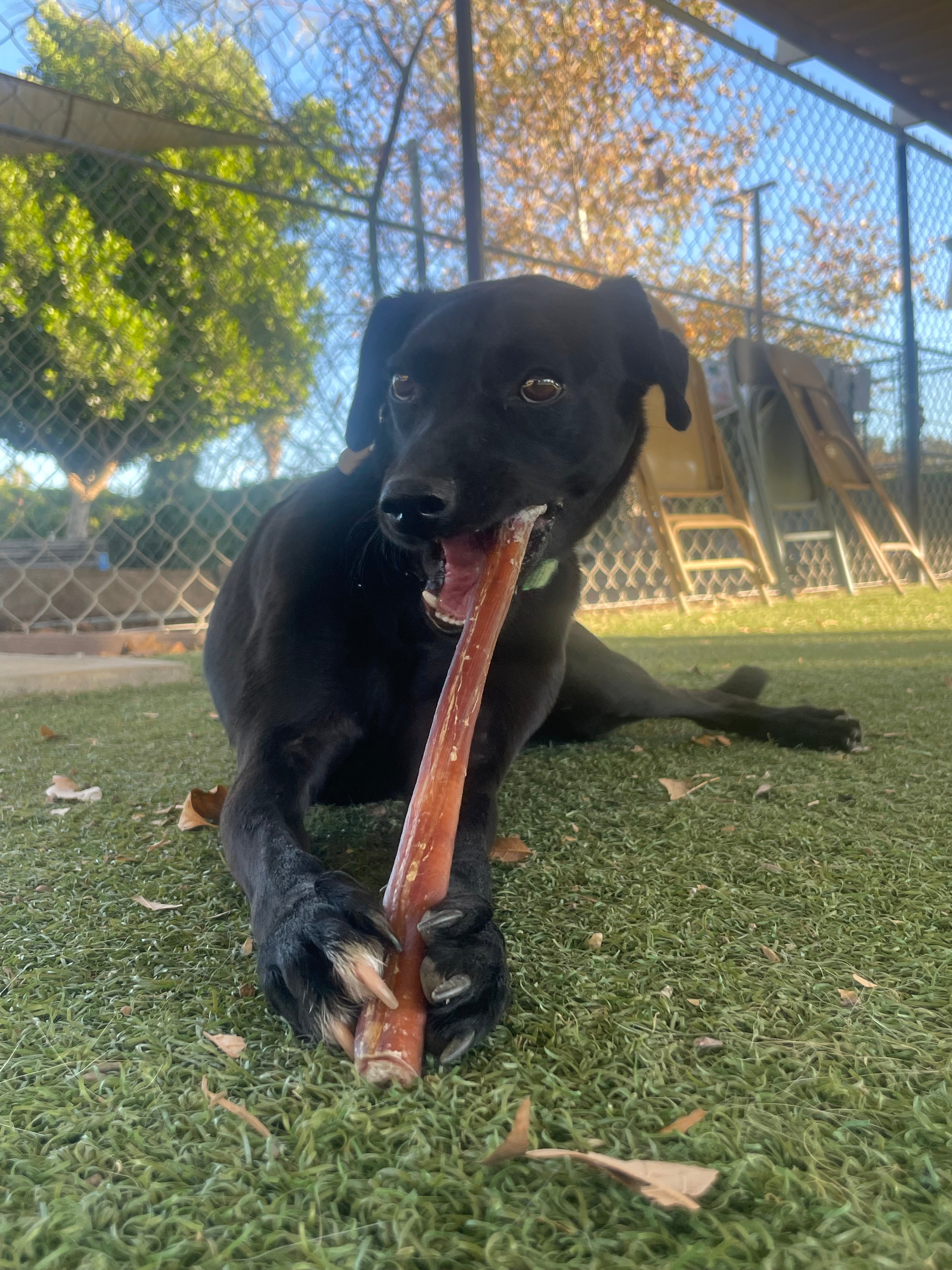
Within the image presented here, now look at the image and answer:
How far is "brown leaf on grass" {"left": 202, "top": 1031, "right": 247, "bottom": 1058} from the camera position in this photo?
77 cm

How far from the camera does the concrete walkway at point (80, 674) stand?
10.4ft

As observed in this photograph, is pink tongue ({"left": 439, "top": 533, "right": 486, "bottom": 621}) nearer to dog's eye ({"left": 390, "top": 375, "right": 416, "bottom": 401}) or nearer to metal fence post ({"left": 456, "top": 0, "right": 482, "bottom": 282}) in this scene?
dog's eye ({"left": 390, "top": 375, "right": 416, "bottom": 401})

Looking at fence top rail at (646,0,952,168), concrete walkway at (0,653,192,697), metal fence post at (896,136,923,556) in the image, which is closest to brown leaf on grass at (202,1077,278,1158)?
concrete walkway at (0,653,192,697)

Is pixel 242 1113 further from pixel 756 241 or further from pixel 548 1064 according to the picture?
pixel 756 241

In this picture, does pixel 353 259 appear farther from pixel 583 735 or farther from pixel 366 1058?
pixel 366 1058

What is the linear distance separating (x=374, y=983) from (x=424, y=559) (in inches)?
32.1

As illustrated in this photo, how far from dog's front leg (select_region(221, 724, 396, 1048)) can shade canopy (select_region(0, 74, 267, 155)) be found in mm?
4208

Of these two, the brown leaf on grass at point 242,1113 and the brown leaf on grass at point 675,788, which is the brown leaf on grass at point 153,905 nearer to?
the brown leaf on grass at point 242,1113

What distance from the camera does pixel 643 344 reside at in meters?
1.83

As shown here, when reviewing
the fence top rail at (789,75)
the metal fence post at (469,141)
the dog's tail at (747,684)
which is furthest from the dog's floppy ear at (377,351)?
the fence top rail at (789,75)

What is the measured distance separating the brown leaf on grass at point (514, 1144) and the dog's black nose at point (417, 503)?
82cm

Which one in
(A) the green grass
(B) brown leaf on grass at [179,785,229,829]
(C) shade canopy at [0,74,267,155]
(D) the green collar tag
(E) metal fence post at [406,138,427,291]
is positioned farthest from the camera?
(E) metal fence post at [406,138,427,291]

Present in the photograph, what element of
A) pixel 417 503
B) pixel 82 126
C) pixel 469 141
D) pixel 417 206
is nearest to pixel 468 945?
pixel 417 503

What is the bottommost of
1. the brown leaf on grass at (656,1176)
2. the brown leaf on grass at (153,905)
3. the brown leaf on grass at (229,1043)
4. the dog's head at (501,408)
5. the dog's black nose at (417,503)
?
the brown leaf on grass at (153,905)
